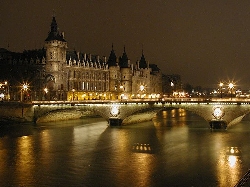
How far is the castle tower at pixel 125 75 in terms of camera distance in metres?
141

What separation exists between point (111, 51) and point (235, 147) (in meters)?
93.0

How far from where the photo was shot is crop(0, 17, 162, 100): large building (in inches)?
4178

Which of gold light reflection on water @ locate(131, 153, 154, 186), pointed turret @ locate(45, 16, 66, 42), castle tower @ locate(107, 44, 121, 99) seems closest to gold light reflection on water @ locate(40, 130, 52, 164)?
gold light reflection on water @ locate(131, 153, 154, 186)

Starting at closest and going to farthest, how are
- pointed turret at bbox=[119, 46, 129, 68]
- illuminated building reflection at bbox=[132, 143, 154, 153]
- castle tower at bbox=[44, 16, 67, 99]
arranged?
illuminated building reflection at bbox=[132, 143, 154, 153] → castle tower at bbox=[44, 16, 67, 99] → pointed turret at bbox=[119, 46, 129, 68]

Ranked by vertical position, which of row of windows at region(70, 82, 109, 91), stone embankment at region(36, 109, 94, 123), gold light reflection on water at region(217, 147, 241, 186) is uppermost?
row of windows at region(70, 82, 109, 91)

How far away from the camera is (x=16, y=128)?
74.4 meters

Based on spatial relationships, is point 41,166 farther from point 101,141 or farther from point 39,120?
point 39,120

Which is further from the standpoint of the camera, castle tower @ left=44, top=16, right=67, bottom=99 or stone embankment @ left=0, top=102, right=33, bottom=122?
castle tower @ left=44, top=16, right=67, bottom=99

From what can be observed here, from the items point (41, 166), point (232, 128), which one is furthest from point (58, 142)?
point (232, 128)

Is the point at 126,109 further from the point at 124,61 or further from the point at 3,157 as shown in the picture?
the point at 124,61

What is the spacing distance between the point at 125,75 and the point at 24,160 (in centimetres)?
9923

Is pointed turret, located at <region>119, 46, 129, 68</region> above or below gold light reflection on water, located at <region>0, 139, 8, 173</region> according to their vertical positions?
above

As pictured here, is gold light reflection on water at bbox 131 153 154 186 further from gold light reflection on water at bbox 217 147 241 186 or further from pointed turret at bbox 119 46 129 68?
pointed turret at bbox 119 46 129 68

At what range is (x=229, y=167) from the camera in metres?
39.8
